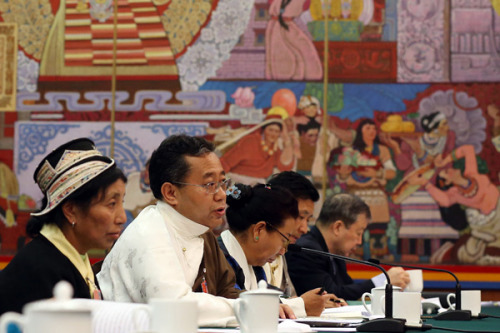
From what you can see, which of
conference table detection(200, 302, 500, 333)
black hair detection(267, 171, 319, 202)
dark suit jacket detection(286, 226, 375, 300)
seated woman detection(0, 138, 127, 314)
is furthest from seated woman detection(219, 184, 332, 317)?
seated woman detection(0, 138, 127, 314)

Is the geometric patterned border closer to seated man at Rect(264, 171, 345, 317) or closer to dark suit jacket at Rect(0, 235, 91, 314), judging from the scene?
seated man at Rect(264, 171, 345, 317)

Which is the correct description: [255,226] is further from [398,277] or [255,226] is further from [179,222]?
[398,277]

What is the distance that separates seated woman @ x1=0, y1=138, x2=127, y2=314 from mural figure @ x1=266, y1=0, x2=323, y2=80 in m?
4.07

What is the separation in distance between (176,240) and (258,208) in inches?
38.0

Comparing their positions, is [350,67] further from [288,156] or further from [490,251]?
[490,251]

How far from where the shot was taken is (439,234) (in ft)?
21.4

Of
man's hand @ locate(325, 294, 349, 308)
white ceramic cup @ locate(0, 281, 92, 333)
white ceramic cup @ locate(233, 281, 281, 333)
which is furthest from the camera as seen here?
man's hand @ locate(325, 294, 349, 308)

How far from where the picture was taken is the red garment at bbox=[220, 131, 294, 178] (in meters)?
6.63

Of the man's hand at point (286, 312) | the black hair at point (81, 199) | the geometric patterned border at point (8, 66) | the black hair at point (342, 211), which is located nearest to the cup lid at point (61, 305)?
the black hair at point (81, 199)

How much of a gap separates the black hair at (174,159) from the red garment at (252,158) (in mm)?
3525

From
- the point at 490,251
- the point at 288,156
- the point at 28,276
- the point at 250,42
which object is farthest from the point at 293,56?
the point at 28,276

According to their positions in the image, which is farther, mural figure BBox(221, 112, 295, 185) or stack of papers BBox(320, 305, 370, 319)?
mural figure BBox(221, 112, 295, 185)

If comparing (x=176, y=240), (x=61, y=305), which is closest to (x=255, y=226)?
(x=176, y=240)

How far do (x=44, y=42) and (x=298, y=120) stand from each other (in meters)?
2.21
